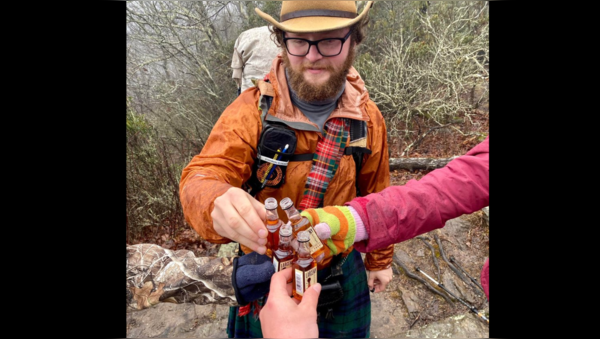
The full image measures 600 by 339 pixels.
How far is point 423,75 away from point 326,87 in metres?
4.95

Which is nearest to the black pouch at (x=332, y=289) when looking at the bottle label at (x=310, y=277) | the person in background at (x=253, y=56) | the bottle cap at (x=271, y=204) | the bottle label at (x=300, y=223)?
the bottle label at (x=310, y=277)

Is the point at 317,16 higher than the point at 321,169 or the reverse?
higher

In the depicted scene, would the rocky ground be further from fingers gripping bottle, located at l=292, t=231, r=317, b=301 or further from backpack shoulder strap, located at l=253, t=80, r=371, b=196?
fingers gripping bottle, located at l=292, t=231, r=317, b=301

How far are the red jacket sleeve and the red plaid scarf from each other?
0.44 m

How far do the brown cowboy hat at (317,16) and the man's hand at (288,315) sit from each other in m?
1.59

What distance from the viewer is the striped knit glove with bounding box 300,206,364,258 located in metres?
1.50

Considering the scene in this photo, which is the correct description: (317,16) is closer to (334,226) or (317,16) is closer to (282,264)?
(334,226)

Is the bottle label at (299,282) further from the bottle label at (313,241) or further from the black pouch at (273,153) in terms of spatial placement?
the black pouch at (273,153)

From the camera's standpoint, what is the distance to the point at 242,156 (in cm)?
177

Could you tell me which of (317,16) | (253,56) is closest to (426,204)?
(317,16)

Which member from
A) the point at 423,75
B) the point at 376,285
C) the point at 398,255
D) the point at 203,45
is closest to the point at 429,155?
the point at 423,75

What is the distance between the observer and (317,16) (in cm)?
193

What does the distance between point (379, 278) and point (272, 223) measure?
1458mm

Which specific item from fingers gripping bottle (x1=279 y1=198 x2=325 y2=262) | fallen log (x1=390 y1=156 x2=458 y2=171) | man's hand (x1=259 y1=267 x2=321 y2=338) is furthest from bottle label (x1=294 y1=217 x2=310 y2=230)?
fallen log (x1=390 y1=156 x2=458 y2=171)
